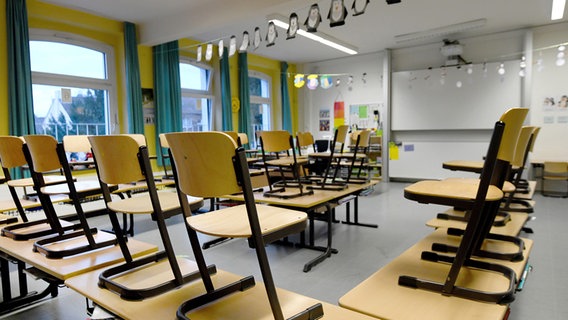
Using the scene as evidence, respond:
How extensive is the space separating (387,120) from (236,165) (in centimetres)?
753

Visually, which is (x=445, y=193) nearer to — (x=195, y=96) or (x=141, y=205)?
(x=141, y=205)

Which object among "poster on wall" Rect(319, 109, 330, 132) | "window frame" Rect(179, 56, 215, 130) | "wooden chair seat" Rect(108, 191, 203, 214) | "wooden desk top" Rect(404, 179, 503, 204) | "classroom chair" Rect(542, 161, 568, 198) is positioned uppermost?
"window frame" Rect(179, 56, 215, 130)

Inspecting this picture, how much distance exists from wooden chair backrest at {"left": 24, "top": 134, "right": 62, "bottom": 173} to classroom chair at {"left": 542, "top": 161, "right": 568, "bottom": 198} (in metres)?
7.08

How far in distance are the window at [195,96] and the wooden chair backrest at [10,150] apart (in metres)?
4.49

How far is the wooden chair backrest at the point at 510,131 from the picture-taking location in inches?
55.3

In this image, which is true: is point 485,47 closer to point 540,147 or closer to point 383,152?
point 540,147

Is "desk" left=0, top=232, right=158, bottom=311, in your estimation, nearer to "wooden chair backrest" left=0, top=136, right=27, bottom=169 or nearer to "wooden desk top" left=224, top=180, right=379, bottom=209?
"wooden chair backrest" left=0, top=136, right=27, bottom=169

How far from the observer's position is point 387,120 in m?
8.12

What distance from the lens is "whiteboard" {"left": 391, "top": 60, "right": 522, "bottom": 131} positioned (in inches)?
272

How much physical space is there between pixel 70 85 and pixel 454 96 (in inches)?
281

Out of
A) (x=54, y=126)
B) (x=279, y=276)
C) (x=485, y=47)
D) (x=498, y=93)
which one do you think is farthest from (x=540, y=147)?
(x=54, y=126)

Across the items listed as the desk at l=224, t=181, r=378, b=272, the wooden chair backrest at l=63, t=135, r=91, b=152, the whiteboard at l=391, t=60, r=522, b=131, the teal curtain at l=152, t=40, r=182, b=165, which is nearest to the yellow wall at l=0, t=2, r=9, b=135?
the wooden chair backrest at l=63, t=135, r=91, b=152

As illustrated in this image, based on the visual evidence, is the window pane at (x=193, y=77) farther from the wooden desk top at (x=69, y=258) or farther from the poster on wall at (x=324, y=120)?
the wooden desk top at (x=69, y=258)

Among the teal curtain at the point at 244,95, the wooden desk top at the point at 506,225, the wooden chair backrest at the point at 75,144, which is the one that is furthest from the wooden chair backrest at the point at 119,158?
the teal curtain at the point at 244,95
